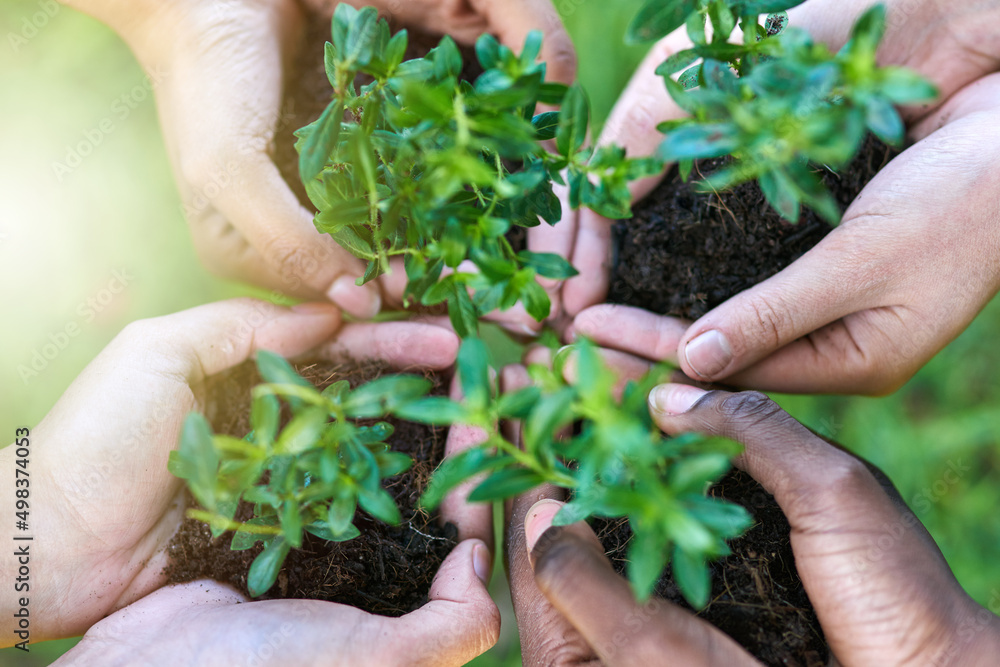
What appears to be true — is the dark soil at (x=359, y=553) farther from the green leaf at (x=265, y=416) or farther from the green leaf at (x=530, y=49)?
the green leaf at (x=530, y=49)

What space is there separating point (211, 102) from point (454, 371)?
3.19 ft

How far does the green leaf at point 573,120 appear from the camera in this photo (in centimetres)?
88

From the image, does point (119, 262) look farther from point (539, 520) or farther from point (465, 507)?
point (539, 520)

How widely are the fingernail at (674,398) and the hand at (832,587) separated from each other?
0.68 ft

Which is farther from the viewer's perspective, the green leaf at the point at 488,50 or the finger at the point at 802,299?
the finger at the point at 802,299

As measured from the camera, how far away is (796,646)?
1.12 meters

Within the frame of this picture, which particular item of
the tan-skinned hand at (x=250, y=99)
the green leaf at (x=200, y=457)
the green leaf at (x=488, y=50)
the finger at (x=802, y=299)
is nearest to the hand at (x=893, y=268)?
the finger at (x=802, y=299)

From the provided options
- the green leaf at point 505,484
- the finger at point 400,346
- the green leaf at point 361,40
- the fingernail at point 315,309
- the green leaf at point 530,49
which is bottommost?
the finger at point 400,346

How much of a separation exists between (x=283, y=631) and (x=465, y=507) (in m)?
0.54

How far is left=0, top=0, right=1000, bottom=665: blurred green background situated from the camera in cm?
221

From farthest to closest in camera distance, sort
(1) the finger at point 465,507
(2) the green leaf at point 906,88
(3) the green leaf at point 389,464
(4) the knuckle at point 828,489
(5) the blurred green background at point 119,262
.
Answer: (5) the blurred green background at point 119,262
(1) the finger at point 465,507
(4) the knuckle at point 828,489
(3) the green leaf at point 389,464
(2) the green leaf at point 906,88

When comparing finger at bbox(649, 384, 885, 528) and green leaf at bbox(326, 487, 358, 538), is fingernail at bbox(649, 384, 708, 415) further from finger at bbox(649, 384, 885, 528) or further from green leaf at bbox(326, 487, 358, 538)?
green leaf at bbox(326, 487, 358, 538)

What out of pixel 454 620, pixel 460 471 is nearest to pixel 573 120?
pixel 460 471

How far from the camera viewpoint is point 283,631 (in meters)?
1.15
